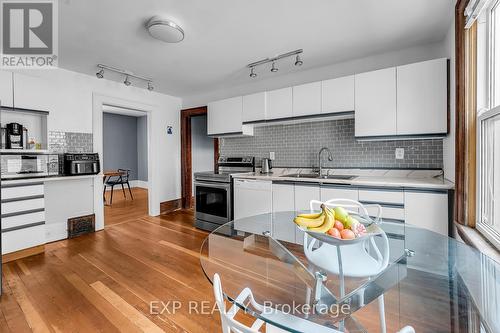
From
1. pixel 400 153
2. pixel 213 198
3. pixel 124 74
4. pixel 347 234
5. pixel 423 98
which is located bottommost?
pixel 213 198

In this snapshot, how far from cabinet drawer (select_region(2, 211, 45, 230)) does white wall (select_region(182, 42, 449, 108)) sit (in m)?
3.15

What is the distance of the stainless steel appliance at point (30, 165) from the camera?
9.64 ft

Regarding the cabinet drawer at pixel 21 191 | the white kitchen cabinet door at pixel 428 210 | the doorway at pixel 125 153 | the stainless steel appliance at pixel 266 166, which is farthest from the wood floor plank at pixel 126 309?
the doorway at pixel 125 153

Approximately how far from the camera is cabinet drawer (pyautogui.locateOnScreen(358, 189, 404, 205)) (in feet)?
7.52

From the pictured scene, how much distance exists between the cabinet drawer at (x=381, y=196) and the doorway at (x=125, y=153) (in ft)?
17.3

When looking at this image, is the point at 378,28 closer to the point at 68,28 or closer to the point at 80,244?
the point at 68,28

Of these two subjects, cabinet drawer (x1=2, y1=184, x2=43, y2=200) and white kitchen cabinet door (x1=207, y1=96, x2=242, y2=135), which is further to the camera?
white kitchen cabinet door (x1=207, y1=96, x2=242, y2=135)

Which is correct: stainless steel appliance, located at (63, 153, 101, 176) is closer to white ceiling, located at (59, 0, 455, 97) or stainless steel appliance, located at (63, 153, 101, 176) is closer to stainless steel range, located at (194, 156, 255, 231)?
white ceiling, located at (59, 0, 455, 97)

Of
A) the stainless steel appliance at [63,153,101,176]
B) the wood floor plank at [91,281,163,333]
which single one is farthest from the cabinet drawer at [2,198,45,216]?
the wood floor plank at [91,281,163,333]

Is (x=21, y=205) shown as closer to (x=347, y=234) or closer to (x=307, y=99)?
(x=347, y=234)

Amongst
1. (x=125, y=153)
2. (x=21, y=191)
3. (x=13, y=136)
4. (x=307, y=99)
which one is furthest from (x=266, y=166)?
(x=125, y=153)

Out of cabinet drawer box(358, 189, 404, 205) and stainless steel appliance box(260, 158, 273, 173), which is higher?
stainless steel appliance box(260, 158, 273, 173)

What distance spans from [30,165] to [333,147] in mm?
4060

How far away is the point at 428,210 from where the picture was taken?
7.13 ft
